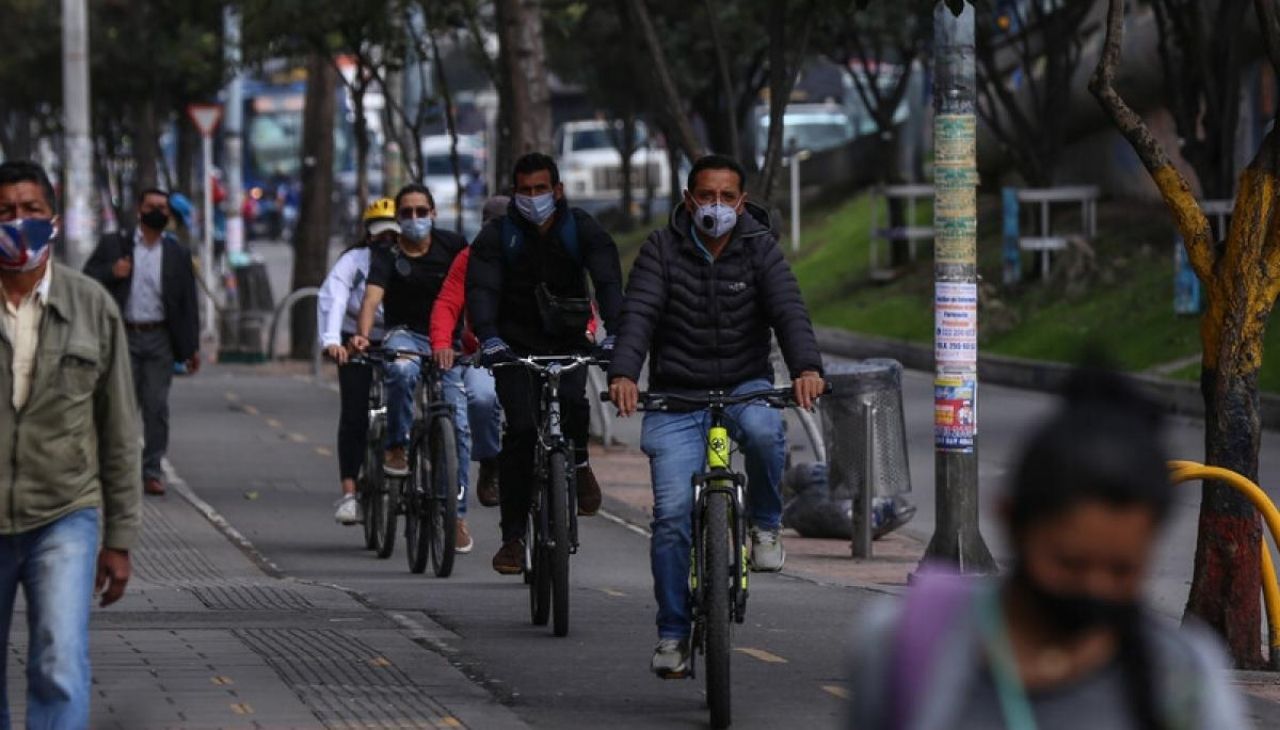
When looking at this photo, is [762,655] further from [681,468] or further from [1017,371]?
[1017,371]

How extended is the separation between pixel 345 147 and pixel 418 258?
61077 mm

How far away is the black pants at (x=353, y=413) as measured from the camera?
517 inches

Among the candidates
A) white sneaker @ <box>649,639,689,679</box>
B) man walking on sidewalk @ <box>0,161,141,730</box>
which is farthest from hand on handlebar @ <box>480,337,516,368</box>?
man walking on sidewalk @ <box>0,161,141,730</box>

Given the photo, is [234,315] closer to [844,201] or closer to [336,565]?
[844,201]

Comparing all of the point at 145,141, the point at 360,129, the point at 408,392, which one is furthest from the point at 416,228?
the point at 145,141

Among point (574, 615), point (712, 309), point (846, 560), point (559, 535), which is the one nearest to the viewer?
point (712, 309)

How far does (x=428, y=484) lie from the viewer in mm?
11648

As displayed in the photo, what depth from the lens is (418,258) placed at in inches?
488

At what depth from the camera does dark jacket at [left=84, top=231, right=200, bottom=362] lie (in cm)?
1512

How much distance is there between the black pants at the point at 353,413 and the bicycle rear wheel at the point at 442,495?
58.3 inches

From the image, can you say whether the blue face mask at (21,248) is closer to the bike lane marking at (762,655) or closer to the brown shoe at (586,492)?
the bike lane marking at (762,655)

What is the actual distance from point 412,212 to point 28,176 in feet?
20.4

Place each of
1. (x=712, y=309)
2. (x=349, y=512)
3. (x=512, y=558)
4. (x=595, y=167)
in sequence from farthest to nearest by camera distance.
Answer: (x=595, y=167) < (x=349, y=512) < (x=512, y=558) < (x=712, y=309)

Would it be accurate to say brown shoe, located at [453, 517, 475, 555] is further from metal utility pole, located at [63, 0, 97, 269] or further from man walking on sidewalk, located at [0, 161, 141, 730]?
metal utility pole, located at [63, 0, 97, 269]
